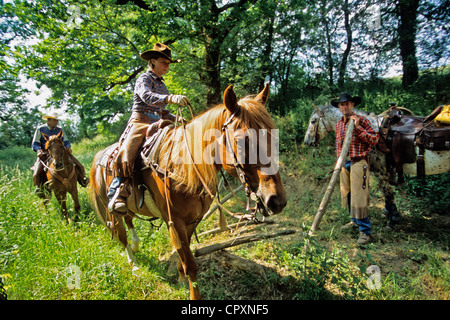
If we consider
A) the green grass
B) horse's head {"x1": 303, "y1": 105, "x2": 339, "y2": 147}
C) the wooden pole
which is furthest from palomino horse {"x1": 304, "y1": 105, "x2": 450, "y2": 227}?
the wooden pole

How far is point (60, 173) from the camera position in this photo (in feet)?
18.5

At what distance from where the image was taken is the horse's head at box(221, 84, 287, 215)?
6.18 ft

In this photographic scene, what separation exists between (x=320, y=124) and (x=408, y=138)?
1.86 m

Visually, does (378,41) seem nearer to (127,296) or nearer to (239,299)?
(239,299)

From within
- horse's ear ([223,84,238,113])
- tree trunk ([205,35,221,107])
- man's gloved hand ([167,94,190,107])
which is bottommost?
horse's ear ([223,84,238,113])

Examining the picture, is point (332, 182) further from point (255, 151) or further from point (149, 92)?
point (149, 92)

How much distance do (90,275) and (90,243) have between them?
0.83m

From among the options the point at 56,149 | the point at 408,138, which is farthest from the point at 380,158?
the point at 56,149

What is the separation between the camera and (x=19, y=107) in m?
22.3

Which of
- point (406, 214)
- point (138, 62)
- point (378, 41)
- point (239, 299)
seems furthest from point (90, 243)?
point (378, 41)

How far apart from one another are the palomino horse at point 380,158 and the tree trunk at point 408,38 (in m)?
5.17

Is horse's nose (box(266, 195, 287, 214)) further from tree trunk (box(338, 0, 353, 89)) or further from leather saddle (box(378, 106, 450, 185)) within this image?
tree trunk (box(338, 0, 353, 89))

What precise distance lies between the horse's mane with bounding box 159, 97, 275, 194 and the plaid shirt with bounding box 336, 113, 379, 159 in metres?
2.73

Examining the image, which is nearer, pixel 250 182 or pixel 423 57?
pixel 250 182
